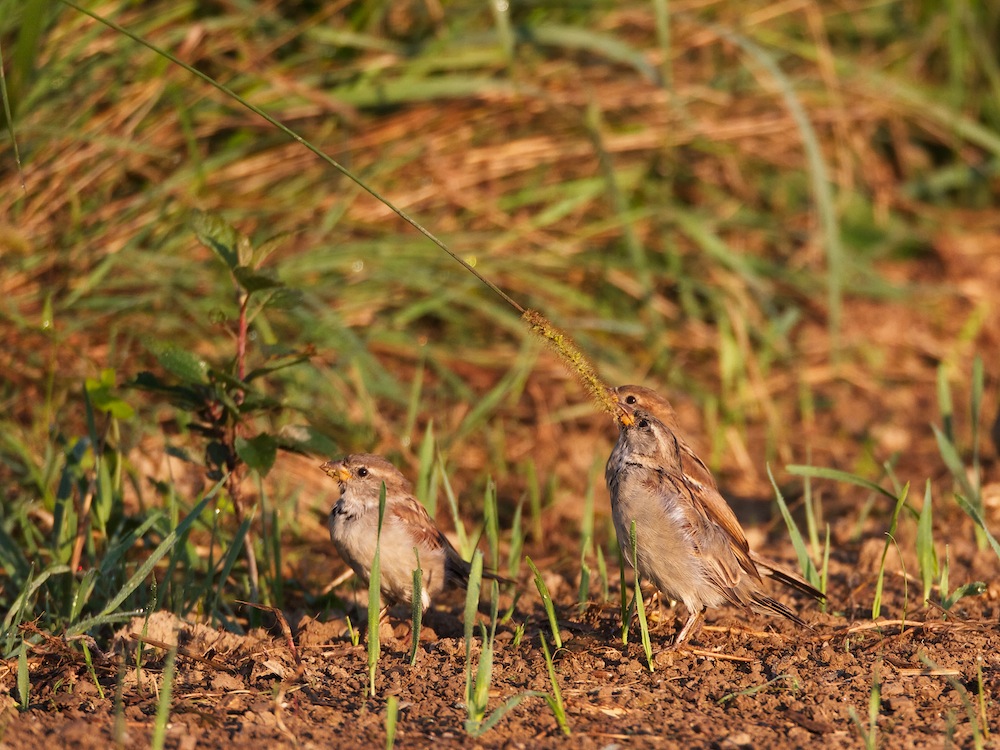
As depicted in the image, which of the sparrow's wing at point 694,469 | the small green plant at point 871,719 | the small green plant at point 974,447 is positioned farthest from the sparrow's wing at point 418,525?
the small green plant at point 974,447

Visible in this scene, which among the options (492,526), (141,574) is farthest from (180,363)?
(492,526)

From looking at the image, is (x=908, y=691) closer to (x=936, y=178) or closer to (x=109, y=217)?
(x=109, y=217)

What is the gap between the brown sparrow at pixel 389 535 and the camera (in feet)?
15.6

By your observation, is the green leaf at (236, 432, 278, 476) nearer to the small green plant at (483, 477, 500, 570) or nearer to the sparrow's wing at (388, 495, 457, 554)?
the sparrow's wing at (388, 495, 457, 554)

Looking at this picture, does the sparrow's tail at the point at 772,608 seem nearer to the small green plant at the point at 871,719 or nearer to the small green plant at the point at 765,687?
the small green plant at the point at 765,687

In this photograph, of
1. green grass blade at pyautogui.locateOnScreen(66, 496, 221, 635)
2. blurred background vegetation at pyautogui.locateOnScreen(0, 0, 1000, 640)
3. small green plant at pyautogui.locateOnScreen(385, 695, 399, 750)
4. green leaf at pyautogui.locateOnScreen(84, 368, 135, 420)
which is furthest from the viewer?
blurred background vegetation at pyautogui.locateOnScreen(0, 0, 1000, 640)

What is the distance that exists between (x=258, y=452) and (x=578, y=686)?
1409 millimetres

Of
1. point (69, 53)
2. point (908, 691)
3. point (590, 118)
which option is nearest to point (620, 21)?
point (590, 118)

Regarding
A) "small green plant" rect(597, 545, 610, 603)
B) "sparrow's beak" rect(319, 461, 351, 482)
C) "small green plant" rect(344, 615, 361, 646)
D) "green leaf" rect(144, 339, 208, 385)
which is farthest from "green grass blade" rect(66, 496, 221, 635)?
"small green plant" rect(597, 545, 610, 603)

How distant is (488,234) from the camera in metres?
7.52

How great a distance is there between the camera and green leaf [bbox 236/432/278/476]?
445 cm

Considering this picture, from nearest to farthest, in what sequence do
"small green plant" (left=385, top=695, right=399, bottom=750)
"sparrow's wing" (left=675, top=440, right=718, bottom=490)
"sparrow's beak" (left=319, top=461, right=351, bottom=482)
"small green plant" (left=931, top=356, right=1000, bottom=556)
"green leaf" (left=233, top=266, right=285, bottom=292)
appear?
"small green plant" (left=385, top=695, right=399, bottom=750)
"green leaf" (left=233, top=266, right=285, bottom=292)
"sparrow's wing" (left=675, top=440, right=718, bottom=490)
"sparrow's beak" (left=319, top=461, right=351, bottom=482)
"small green plant" (left=931, top=356, right=1000, bottom=556)

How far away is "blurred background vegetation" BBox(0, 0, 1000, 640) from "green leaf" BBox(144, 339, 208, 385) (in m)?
0.40

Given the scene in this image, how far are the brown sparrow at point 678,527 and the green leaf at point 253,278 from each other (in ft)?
4.81
